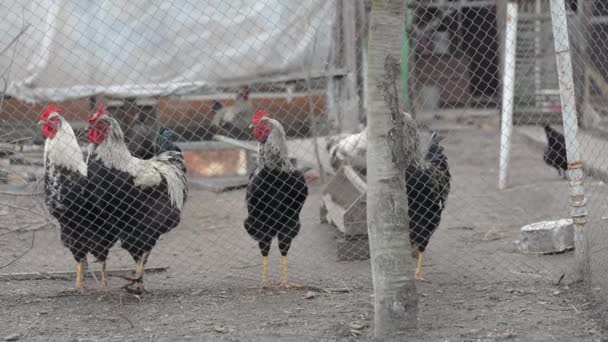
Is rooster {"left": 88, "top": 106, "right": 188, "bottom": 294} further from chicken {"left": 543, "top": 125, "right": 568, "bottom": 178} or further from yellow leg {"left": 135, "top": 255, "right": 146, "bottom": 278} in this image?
chicken {"left": 543, "top": 125, "right": 568, "bottom": 178}

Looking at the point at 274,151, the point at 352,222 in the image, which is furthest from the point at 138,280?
the point at 352,222

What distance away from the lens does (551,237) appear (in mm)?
5352

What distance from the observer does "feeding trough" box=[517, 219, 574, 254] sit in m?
5.35

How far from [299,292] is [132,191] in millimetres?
1254

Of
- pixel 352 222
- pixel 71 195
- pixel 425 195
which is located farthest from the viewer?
pixel 352 222

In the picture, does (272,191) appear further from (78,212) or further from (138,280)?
(78,212)

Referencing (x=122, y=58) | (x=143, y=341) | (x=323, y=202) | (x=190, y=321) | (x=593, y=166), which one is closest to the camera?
(x=143, y=341)

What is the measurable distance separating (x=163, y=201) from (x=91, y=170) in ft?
1.71

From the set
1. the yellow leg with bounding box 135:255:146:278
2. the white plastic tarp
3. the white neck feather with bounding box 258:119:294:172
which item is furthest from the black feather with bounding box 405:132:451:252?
the white plastic tarp

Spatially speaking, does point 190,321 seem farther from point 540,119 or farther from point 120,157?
point 540,119

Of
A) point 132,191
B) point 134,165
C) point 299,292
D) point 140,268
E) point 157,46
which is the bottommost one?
point 299,292

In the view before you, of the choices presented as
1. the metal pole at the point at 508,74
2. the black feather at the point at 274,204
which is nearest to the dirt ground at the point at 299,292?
the black feather at the point at 274,204

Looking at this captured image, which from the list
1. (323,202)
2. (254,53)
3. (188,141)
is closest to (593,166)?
(323,202)

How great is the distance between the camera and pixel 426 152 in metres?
5.43
